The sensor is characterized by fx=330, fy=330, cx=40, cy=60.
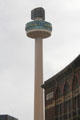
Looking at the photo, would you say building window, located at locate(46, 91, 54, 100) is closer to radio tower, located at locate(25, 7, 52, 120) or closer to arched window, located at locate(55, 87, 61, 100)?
arched window, located at locate(55, 87, 61, 100)

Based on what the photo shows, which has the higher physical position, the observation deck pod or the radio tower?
the observation deck pod

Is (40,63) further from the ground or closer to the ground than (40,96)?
further from the ground

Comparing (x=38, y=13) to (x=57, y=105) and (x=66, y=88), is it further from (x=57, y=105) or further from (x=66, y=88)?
(x=66, y=88)

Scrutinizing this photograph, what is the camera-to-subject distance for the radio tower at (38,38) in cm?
11931

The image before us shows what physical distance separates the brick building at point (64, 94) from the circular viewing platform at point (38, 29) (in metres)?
56.9

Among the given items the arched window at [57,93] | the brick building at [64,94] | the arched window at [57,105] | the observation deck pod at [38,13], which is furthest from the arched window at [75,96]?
the observation deck pod at [38,13]

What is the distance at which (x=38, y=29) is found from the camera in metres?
129

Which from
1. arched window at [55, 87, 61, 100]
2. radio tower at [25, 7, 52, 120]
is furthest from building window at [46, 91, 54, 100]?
radio tower at [25, 7, 52, 120]

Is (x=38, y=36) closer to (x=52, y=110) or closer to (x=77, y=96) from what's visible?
(x=52, y=110)

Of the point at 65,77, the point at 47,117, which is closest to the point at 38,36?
the point at 47,117

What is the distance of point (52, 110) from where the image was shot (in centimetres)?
7038

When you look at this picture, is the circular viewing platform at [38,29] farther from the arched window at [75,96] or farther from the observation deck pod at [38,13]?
the arched window at [75,96]

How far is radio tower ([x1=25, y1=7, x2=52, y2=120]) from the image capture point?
119m

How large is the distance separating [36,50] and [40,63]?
606 cm
